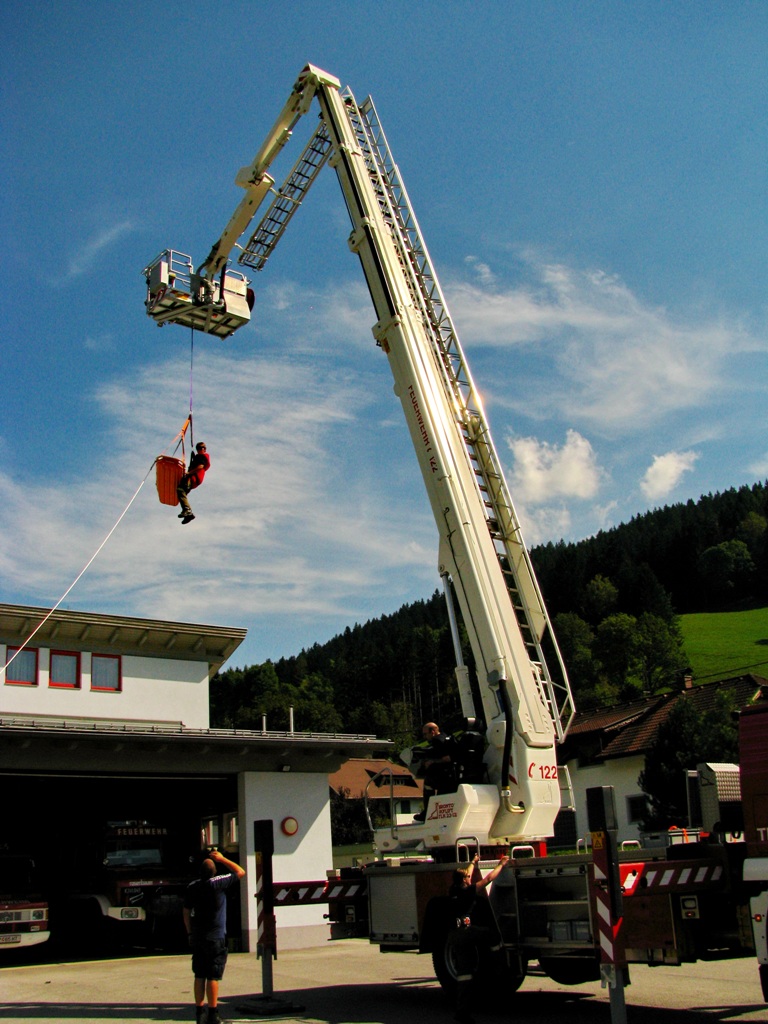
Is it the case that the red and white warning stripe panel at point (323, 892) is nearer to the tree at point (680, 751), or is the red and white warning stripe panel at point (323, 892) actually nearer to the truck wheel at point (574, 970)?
the truck wheel at point (574, 970)

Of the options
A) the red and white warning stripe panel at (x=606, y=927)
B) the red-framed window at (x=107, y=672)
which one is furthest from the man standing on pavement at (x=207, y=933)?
the red-framed window at (x=107, y=672)

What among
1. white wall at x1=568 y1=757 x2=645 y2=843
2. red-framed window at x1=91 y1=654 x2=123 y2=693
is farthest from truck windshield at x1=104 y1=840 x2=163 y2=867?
white wall at x1=568 y1=757 x2=645 y2=843

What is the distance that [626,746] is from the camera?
129 ft

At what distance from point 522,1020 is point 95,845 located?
14.0m

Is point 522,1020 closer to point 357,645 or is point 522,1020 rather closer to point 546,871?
point 546,871

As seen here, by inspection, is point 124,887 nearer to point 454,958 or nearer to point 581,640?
point 454,958

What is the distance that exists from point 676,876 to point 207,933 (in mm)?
4663

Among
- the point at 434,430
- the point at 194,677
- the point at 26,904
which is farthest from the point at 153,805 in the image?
the point at 434,430

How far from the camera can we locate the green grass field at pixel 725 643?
272ft

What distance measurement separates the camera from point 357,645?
131 meters

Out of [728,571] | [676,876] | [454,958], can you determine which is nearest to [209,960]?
[454,958]

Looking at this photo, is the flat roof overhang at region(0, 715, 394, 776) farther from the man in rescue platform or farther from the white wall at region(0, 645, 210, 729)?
the man in rescue platform

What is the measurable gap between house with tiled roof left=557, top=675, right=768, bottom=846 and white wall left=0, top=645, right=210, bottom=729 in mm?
17157

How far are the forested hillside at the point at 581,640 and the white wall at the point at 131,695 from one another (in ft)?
223
